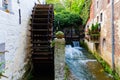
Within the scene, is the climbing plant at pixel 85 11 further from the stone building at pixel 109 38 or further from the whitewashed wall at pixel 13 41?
the whitewashed wall at pixel 13 41

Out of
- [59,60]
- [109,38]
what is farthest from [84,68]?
[59,60]

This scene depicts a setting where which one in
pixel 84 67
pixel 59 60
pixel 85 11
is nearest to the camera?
pixel 59 60

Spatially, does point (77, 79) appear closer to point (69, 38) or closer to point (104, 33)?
point (104, 33)

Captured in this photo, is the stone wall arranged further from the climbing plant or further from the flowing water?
the climbing plant

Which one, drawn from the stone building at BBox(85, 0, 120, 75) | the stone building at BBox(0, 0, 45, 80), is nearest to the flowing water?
the stone building at BBox(85, 0, 120, 75)

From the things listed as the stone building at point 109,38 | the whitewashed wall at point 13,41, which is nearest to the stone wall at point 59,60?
the whitewashed wall at point 13,41

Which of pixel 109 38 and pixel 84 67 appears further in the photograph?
pixel 84 67

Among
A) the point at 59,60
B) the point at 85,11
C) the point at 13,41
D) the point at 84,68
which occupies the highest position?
the point at 85,11

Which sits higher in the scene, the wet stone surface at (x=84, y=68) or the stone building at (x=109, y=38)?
the stone building at (x=109, y=38)

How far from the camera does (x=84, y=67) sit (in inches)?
451

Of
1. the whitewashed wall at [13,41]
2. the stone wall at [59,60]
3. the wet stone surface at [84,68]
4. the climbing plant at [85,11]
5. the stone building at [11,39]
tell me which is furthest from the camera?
the climbing plant at [85,11]

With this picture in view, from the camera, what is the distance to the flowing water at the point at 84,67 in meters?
9.79

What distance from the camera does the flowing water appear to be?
979cm

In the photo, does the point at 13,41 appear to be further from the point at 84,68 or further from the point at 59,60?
the point at 84,68
